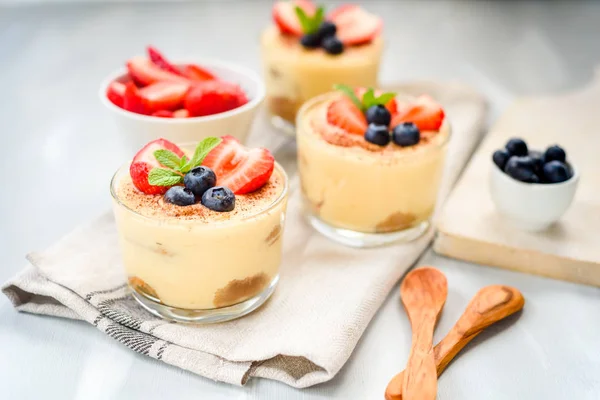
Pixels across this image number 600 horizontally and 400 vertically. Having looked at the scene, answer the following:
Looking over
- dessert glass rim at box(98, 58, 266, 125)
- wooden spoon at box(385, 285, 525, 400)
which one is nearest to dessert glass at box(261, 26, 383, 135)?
dessert glass rim at box(98, 58, 266, 125)

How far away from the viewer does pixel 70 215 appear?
2.15m

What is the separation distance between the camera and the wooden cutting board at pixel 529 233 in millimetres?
1928

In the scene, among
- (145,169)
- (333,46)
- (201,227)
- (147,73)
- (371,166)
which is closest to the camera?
(201,227)

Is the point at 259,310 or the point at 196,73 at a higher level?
the point at 196,73

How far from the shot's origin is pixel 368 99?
6.61 feet

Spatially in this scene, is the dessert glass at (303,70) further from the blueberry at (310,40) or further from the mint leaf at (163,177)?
the mint leaf at (163,177)

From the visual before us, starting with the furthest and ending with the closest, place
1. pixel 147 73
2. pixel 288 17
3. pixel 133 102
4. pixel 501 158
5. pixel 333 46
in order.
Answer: pixel 288 17 → pixel 333 46 → pixel 147 73 → pixel 133 102 → pixel 501 158

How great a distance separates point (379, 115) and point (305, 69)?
0.58 meters

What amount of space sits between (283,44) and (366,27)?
300mm

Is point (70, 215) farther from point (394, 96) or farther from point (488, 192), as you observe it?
point (488, 192)

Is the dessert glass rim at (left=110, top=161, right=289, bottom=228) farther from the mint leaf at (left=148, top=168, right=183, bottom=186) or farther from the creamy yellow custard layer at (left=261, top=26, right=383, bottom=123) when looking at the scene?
the creamy yellow custard layer at (left=261, top=26, right=383, bottom=123)

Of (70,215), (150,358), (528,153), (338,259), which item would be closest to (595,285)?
(528,153)

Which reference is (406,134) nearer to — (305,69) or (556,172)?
(556,172)

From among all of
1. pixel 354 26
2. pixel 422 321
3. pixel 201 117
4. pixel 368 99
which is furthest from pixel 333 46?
pixel 422 321
